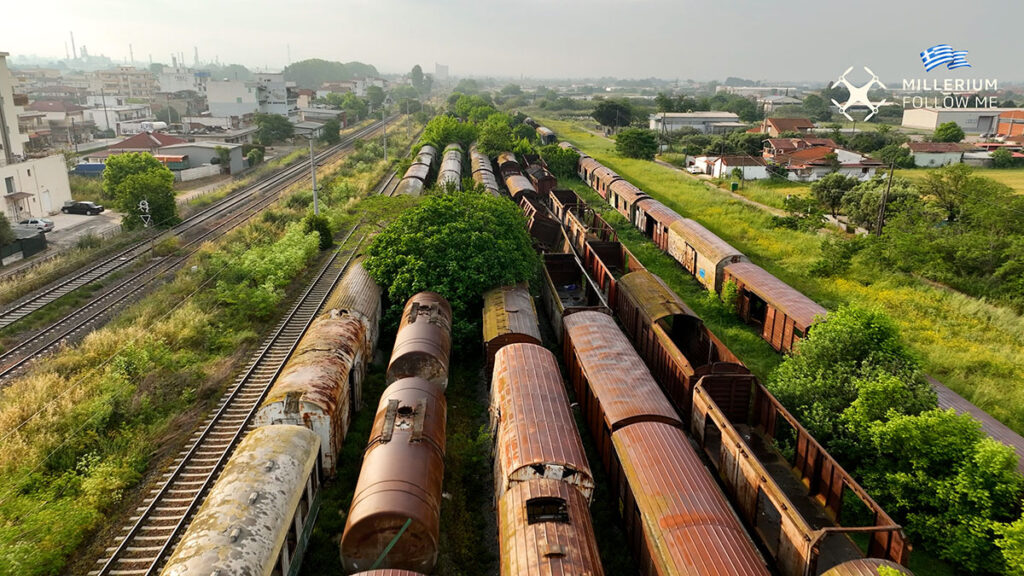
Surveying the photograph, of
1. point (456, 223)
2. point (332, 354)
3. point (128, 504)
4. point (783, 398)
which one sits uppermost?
point (456, 223)

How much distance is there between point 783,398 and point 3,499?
842 inches

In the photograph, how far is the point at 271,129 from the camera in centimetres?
9256

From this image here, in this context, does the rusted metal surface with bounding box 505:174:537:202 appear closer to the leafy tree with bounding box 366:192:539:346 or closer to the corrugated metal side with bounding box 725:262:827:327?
the leafy tree with bounding box 366:192:539:346

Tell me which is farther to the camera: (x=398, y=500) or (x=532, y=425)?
(x=532, y=425)

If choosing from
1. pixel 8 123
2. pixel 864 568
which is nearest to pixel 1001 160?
pixel 864 568

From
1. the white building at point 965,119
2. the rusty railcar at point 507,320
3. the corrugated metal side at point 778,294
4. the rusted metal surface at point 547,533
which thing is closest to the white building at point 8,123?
the rusty railcar at point 507,320

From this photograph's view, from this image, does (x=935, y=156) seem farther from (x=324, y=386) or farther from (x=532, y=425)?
(x=324, y=386)

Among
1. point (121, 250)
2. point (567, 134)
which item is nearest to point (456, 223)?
point (121, 250)

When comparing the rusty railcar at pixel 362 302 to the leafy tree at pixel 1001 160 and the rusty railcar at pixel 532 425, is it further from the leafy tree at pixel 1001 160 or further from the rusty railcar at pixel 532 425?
the leafy tree at pixel 1001 160

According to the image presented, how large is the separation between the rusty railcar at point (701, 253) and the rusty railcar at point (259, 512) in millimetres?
21591

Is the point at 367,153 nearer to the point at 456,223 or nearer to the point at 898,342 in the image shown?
the point at 456,223

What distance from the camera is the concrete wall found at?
4403 centimetres

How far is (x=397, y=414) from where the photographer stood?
15.5m

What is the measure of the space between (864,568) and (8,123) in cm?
6296
